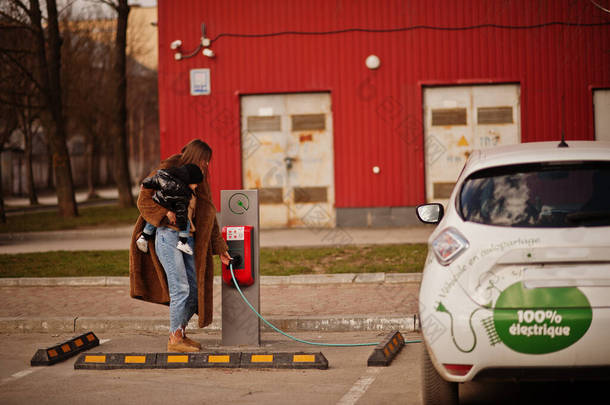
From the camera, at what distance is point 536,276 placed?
452 cm

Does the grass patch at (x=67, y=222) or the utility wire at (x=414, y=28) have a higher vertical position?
the utility wire at (x=414, y=28)

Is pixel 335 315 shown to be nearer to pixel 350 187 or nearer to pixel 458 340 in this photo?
pixel 458 340

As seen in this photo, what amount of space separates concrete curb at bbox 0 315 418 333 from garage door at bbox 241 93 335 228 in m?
Answer: 9.19

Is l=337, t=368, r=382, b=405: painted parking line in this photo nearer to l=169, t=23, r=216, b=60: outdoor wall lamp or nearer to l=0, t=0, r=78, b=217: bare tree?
l=169, t=23, r=216, b=60: outdoor wall lamp

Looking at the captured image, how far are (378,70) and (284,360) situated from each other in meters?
11.7

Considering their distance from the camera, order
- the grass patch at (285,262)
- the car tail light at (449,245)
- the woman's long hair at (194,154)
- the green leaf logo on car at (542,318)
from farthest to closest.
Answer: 1. the grass patch at (285,262)
2. the woman's long hair at (194,154)
3. the car tail light at (449,245)
4. the green leaf logo on car at (542,318)

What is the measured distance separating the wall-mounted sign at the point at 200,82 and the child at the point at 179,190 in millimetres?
11155

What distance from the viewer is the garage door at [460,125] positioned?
680 inches

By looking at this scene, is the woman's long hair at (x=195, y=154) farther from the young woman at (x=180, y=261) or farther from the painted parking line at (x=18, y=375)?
the painted parking line at (x=18, y=375)

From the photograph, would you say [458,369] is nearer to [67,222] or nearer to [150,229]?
[150,229]

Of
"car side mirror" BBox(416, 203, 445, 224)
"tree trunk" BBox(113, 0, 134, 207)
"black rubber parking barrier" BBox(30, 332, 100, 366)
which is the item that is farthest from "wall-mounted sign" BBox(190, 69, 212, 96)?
"car side mirror" BBox(416, 203, 445, 224)

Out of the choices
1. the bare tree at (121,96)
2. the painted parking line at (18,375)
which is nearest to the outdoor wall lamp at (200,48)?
the bare tree at (121,96)

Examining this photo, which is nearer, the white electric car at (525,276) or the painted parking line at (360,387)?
the white electric car at (525,276)

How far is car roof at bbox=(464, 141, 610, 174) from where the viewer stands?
191 inches
